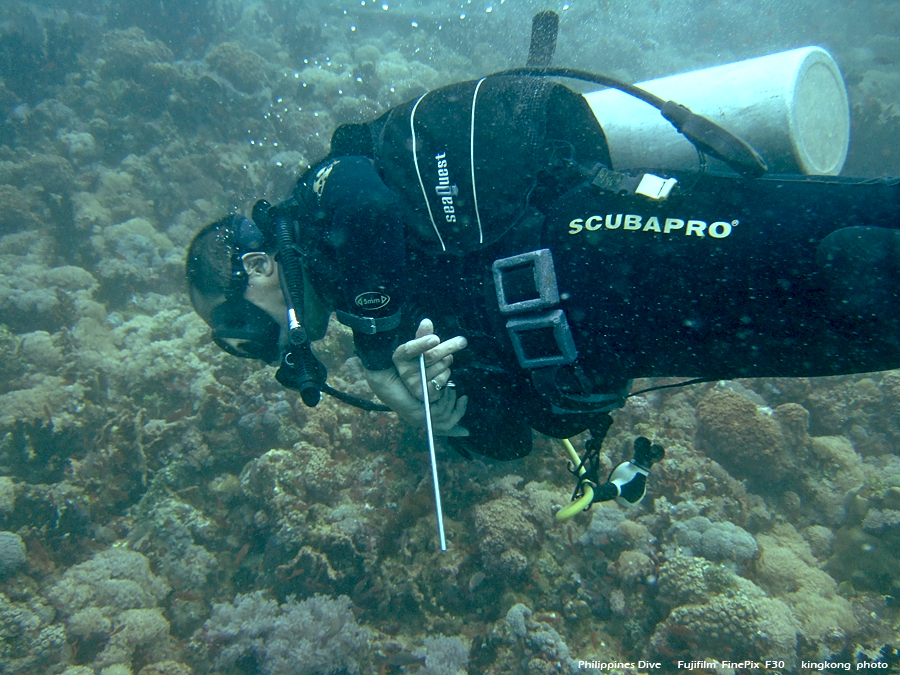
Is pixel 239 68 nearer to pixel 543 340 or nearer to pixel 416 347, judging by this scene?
pixel 416 347

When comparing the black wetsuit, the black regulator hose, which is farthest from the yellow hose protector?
the black regulator hose

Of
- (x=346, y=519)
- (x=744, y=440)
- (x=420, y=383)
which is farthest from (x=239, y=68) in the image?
(x=744, y=440)

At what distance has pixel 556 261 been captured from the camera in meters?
1.95

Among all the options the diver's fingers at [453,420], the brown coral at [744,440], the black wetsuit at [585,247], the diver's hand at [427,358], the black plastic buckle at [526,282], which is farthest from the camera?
the brown coral at [744,440]

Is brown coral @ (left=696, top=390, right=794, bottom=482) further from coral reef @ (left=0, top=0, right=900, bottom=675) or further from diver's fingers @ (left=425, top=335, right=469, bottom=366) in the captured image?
diver's fingers @ (left=425, top=335, right=469, bottom=366)

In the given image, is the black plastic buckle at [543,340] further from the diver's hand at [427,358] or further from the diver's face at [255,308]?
the diver's face at [255,308]

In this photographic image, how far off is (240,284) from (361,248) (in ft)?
3.33

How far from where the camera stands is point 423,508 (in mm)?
3994

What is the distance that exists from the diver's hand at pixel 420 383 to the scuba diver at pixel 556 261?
0.01m

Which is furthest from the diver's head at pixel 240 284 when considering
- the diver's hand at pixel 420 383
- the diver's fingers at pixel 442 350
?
the diver's fingers at pixel 442 350

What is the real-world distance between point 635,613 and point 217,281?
4063 millimetres

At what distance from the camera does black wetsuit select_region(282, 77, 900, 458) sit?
160 centimetres

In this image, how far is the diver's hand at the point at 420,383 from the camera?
6.61ft

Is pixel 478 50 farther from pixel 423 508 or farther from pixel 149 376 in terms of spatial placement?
pixel 423 508
